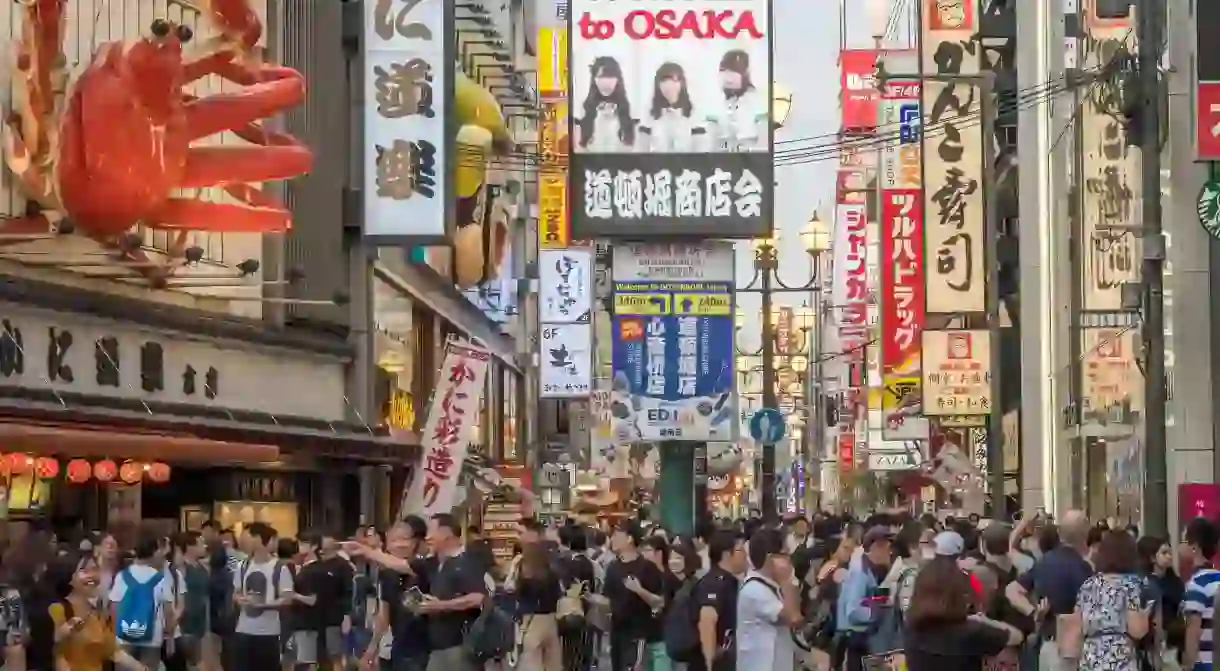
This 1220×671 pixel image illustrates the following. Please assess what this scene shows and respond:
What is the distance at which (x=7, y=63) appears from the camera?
76.4ft

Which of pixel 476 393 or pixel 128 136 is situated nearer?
pixel 128 136

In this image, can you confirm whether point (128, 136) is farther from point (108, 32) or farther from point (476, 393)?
point (476, 393)

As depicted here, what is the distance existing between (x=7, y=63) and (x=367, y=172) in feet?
33.0

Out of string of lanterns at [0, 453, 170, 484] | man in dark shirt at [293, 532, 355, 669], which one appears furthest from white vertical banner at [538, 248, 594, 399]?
man in dark shirt at [293, 532, 355, 669]

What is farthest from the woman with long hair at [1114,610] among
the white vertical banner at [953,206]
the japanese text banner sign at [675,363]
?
the white vertical banner at [953,206]

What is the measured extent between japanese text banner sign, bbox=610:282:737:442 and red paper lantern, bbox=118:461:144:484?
7077 millimetres

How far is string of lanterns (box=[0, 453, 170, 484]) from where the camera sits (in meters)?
22.5

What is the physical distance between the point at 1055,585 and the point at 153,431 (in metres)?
14.4

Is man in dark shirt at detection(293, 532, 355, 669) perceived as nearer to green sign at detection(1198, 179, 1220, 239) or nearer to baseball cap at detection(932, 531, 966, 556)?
baseball cap at detection(932, 531, 966, 556)

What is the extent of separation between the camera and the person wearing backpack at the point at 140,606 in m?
17.5

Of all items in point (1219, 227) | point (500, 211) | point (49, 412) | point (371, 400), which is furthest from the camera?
point (500, 211)

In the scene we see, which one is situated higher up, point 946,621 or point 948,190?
point 948,190

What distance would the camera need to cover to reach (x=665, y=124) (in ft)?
93.7

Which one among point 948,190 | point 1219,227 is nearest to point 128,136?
point 1219,227
